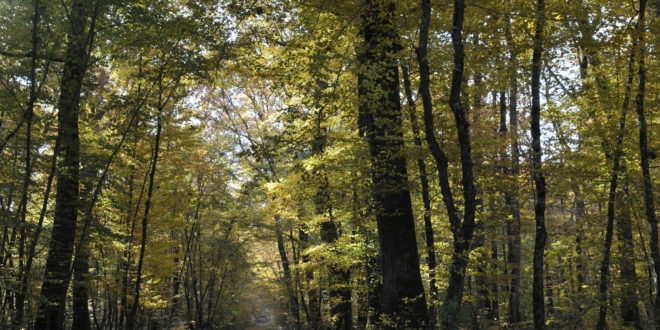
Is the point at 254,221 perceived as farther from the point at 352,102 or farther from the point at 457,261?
the point at 457,261

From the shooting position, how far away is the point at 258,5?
22.7ft

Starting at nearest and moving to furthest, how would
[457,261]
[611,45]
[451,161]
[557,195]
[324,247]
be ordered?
1. [457,261]
2. [611,45]
3. [451,161]
4. [557,195]
5. [324,247]

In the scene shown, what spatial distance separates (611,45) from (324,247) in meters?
6.98

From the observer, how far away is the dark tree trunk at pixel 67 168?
6.83 metres

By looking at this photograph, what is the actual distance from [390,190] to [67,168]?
549 cm

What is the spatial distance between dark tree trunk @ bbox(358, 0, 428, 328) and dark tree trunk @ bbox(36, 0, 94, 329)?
15.8 feet

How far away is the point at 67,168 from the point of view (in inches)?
264

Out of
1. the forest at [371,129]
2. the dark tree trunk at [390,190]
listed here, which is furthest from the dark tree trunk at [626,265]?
the dark tree trunk at [390,190]

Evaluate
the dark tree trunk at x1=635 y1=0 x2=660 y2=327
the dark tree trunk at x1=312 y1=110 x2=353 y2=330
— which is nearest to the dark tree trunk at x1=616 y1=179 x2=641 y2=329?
the dark tree trunk at x1=635 y1=0 x2=660 y2=327

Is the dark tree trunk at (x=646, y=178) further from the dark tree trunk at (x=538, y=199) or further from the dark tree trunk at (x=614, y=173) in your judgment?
the dark tree trunk at (x=538, y=199)

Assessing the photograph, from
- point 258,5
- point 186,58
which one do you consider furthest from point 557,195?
point 186,58

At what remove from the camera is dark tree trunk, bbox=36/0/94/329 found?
22.4 feet

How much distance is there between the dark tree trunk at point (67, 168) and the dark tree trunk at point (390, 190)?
190 inches

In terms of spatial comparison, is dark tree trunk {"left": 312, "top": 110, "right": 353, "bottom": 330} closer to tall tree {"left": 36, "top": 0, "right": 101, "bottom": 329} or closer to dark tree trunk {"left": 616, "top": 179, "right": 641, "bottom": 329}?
tall tree {"left": 36, "top": 0, "right": 101, "bottom": 329}
